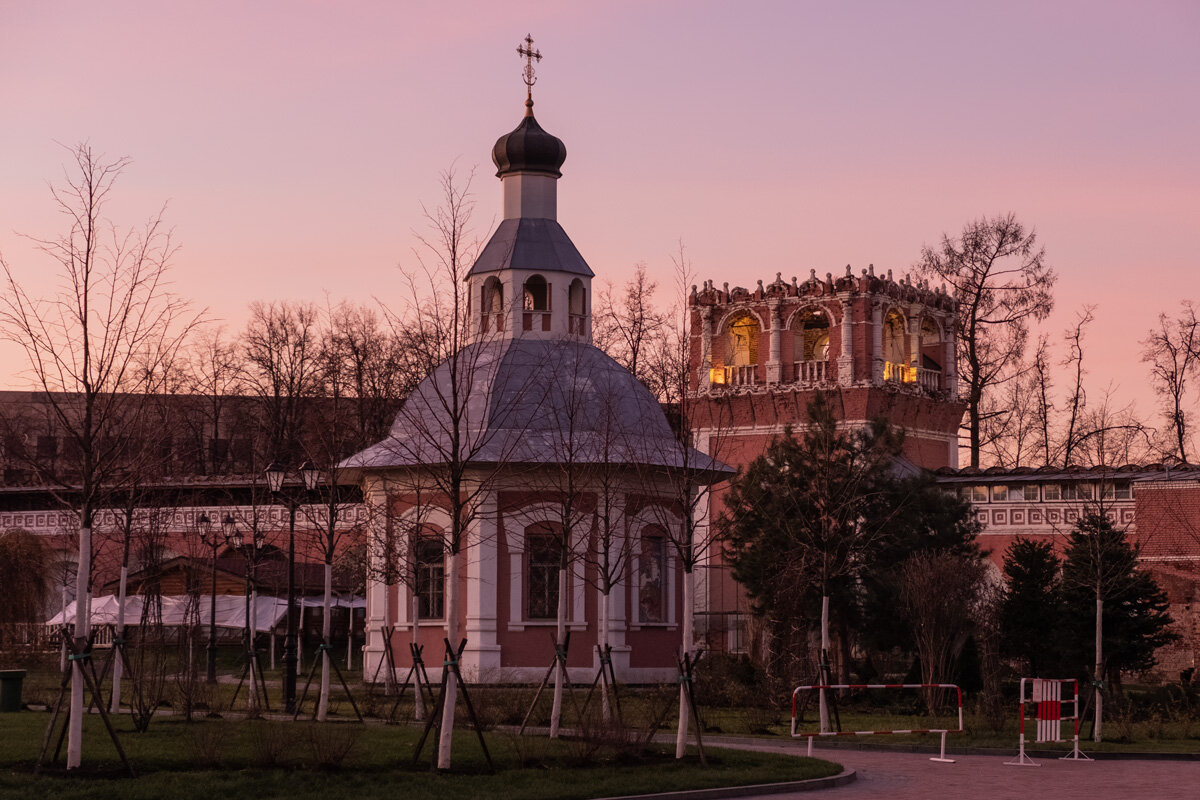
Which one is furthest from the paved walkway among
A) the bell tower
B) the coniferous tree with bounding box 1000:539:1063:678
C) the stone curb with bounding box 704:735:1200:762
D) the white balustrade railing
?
the white balustrade railing

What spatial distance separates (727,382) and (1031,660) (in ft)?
74.1

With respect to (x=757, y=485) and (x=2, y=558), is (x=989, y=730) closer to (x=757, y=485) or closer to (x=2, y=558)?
(x=757, y=485)

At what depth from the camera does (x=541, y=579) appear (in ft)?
108

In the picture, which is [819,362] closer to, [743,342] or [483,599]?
[743,342]

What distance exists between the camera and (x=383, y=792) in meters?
14.6

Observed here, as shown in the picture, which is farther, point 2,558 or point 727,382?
point 727,382

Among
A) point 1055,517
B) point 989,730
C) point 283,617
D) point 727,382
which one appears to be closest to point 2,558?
point 283,617

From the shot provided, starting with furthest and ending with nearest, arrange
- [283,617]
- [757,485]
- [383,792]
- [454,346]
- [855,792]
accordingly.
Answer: [283,617], [757,485], [454,346], [855,792], [383,792]

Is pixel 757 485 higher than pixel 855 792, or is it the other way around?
pixel 757 485

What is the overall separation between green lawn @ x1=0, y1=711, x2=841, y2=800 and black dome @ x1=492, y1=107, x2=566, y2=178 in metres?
20.3

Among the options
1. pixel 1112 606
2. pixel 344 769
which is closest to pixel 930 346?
pixel 1112 606

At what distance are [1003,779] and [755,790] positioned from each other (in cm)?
310

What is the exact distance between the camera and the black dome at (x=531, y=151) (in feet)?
121

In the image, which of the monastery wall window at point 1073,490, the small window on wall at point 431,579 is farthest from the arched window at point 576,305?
the monastery wall window at point 1073,490
